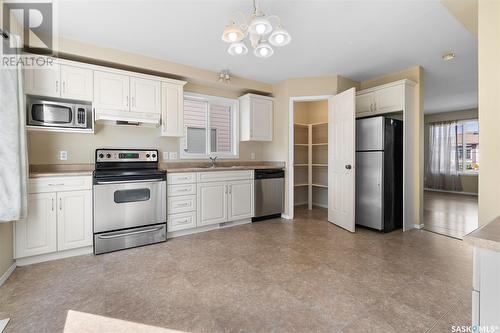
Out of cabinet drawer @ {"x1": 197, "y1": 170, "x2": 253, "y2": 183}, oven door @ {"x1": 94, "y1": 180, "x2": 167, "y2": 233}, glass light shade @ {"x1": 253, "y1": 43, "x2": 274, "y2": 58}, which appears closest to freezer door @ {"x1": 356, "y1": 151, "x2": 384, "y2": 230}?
cabinet drawer @ {"x1": 197, "y1": 170, "x2": 253, "y2": 183}

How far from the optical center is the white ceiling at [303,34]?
87.4 inches

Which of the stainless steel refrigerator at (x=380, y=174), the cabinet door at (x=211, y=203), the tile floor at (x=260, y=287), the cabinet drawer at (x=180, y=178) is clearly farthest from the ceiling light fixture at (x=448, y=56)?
the cabinet drawer at (x=180, y=178)

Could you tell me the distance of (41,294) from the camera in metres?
1.93

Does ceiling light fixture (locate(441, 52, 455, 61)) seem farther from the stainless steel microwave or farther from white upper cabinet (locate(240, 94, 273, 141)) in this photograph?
the stainless steel microwave

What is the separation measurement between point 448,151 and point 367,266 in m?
6.97

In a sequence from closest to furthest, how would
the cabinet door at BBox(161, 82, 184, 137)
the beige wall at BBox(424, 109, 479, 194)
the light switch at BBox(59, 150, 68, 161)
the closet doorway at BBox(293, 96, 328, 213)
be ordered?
1. the light switch at BBox(59, 150, 68, 161)
2. the cabinet door at BBox(161, 82, 184, 137)
3. the closet doorway at BBox(293, 96, 328, 213)
4. the beige wall at BBox(424, 109, 479, 194)

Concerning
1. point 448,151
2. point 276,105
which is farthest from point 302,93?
point 448,151

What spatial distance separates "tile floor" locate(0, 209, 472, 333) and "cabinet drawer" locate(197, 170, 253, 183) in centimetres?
95

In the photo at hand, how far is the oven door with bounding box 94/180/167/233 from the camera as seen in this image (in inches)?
109

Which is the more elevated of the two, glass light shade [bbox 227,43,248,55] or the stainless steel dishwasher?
glass light shade [bbox 227,43,248,55]

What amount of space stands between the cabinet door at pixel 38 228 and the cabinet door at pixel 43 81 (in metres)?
1.17

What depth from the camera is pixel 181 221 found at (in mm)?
3354

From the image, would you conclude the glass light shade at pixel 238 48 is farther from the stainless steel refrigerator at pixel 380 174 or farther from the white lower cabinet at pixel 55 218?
the stainless steel refrigerator at pixel 380 174

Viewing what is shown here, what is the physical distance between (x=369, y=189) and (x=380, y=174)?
0.31 meters
